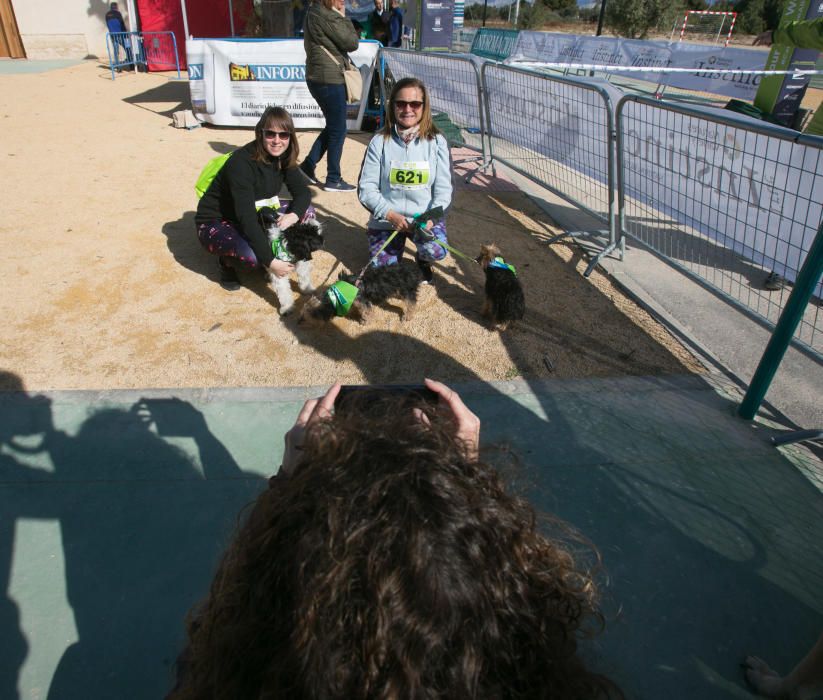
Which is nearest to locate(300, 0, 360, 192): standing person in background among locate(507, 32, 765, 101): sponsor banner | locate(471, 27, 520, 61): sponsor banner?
locate(507, 32, 765, 101): sponsor banner

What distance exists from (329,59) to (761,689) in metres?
6.70

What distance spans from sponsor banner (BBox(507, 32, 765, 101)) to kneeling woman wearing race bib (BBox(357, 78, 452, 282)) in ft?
30.3

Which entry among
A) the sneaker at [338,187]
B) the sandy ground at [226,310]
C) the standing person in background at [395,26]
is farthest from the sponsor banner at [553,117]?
the standing person in background at [395,26]

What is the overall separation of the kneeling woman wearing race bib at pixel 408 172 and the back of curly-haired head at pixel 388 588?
334 cm

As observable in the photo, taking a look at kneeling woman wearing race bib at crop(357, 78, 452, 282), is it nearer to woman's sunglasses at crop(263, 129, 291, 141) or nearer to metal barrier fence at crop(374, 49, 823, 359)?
woman's sunglasses at crop(263, 129, 291, 141)

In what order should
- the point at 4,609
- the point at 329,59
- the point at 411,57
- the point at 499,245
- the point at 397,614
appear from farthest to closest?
the point at 411,57 → the point at 329,59 → the point at 499,245 → the point at 4,609 → the point at 397,614

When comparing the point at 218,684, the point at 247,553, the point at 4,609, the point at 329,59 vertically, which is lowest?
the point at 4,609

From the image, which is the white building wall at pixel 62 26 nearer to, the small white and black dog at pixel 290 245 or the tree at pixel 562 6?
the small white and black dog at pixel 290 245

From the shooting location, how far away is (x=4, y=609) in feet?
6.30

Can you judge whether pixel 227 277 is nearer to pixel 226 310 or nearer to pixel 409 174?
pixel 226 310

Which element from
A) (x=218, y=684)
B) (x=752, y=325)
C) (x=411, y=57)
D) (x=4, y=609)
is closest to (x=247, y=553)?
(x=218, y=684)

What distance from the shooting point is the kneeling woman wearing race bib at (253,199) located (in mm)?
3895

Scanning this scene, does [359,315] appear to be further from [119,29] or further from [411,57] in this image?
[119,29]

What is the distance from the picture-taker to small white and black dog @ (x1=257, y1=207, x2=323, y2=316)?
13.2 ft
